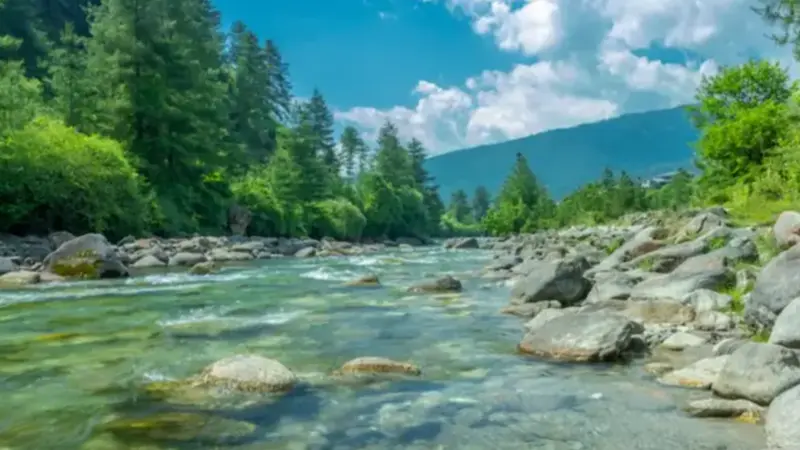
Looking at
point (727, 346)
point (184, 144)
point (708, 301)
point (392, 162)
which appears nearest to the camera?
point (727, 346)

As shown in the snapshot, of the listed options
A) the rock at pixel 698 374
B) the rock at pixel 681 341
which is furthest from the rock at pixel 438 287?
the rock at pixel 698 374

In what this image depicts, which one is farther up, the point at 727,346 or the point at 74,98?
the point at 74,98

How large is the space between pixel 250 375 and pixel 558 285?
22.5 feet

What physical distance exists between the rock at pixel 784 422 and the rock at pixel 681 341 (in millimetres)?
3101

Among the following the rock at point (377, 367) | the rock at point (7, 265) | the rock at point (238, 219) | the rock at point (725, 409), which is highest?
the rock at point (238, 219)

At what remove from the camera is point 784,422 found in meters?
4.76

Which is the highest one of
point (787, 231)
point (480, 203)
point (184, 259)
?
point (480, 203)

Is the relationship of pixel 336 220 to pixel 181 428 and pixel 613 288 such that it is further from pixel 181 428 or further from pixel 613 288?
pixel 181 428

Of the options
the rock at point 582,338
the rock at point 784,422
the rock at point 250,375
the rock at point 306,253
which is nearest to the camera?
the rock at point 784,422

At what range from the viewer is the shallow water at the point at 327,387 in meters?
5.20

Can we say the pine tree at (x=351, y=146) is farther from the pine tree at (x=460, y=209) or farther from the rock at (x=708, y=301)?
the rock at (x=708, y=301)

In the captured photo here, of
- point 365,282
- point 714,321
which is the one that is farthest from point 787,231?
point 365,282

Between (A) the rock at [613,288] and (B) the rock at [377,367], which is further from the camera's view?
(A) the rock at [613,288]

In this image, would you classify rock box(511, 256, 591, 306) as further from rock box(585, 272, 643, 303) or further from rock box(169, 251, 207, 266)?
rock box(169, 251, 207, 266)
